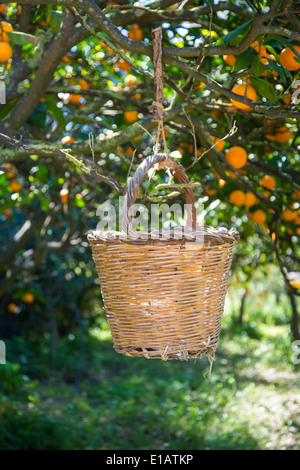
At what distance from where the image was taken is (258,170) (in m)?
1.90

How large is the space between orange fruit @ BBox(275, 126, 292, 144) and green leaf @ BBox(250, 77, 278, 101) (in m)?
0.65

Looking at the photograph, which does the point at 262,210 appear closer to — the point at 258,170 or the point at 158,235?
the point at 258,170

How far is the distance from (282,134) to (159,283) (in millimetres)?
1242

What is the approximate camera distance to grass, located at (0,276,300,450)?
3.32 meters

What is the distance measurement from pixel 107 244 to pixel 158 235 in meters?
0.11

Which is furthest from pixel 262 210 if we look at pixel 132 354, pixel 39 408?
pixel 39 408

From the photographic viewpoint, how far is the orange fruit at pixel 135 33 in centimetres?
192

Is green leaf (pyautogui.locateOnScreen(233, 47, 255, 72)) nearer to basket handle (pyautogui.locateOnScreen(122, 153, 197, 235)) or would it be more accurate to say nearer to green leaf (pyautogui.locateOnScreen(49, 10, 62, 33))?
basket handle (pyautogui.locateOnScreen(122, 153, 197, 235))

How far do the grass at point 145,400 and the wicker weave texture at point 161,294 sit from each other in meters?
2.22

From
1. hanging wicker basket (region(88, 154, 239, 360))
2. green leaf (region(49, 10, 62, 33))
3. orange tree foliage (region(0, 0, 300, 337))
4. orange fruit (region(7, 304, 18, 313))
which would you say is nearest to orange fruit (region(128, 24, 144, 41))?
orange tree foliage (region(0, 0, 300, 337))

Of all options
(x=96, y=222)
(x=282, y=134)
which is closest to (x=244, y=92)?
(x=282, y=134)

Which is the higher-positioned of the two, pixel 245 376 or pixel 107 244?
pixel 107 244

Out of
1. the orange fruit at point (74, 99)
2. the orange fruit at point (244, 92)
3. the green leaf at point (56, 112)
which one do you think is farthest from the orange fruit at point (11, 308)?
the orange fruit at point (244, 92)
